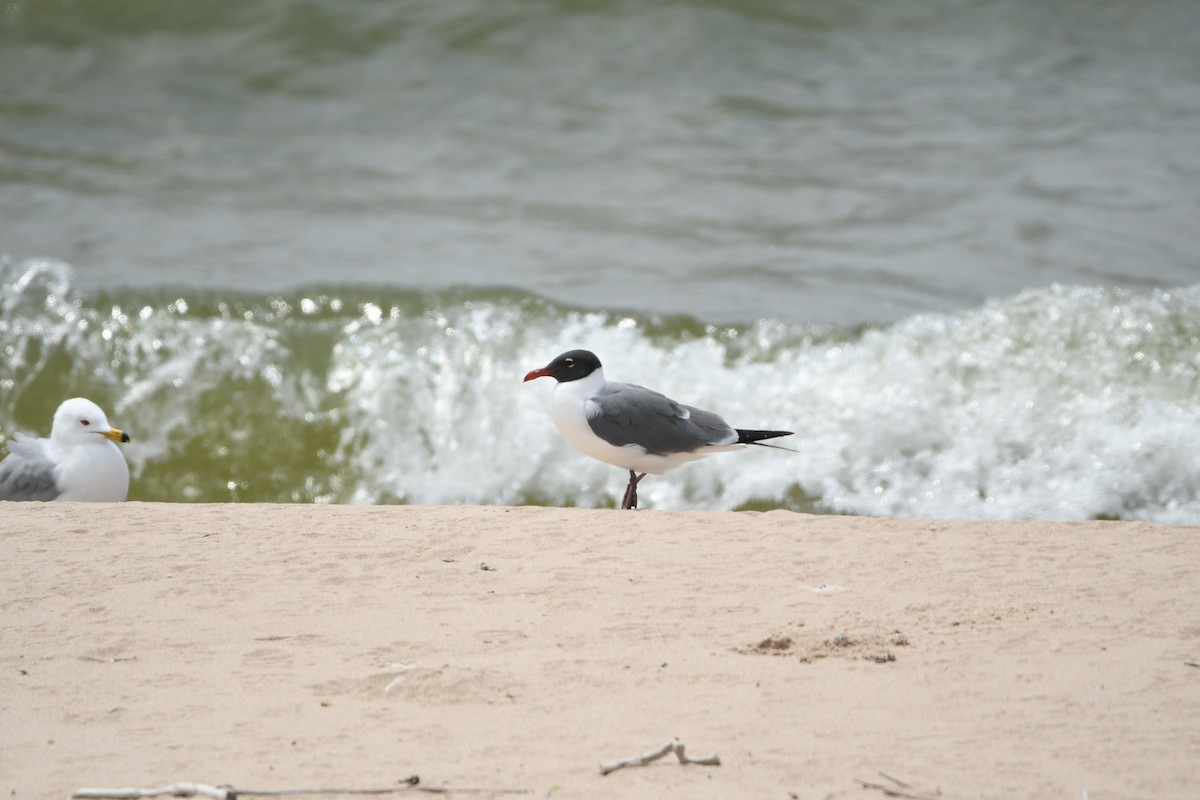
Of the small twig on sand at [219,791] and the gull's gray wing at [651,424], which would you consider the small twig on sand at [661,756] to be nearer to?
the small twig on sand at [219,791]

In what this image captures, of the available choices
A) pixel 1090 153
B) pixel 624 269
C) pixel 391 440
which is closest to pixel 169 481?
pixel 391 440

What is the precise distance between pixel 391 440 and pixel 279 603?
372 centimetres

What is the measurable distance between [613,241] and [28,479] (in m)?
4.77

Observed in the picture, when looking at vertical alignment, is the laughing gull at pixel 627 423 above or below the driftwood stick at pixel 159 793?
above

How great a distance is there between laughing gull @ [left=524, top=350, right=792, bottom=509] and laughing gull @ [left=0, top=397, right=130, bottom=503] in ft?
5.40

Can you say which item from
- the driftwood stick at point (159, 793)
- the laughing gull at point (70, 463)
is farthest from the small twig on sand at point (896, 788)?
the laughing gull at point (70, 463)

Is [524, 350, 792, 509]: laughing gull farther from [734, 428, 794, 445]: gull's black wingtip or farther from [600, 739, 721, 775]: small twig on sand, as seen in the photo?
[600, 739, 721, 775]: small twig on sand

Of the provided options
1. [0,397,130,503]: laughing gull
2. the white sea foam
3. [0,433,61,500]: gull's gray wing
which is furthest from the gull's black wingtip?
[0,433,61,500]: gull's gray wing

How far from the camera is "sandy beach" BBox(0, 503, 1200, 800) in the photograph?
8.27 ft

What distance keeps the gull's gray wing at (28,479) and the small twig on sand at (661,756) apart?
3.30 metres

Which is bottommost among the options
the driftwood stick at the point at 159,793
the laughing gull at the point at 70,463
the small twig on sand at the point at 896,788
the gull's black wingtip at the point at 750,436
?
the driftwood stick at the point at 159,793

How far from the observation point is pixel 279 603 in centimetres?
342

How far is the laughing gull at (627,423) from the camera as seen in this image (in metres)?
4.91

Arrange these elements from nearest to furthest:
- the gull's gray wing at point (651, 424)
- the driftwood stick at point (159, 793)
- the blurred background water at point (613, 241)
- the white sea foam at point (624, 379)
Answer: the driftwood stick at point (159, 793), the gull's gray wing at point (651, 424), the white sea foam at point (624, 379), the blurred background water at point (613, 241)
